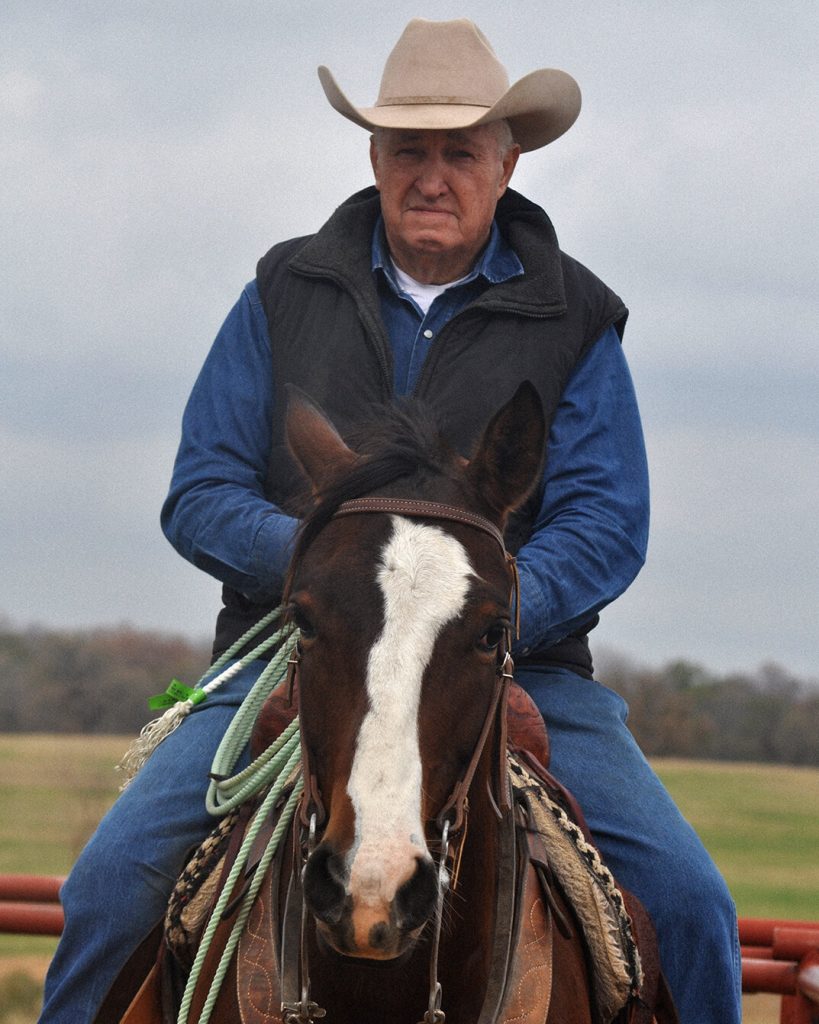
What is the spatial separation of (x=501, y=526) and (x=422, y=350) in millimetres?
1178

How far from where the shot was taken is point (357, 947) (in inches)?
94.7

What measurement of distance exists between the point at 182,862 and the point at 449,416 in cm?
134

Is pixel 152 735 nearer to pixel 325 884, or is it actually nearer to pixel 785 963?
pixel 325 884

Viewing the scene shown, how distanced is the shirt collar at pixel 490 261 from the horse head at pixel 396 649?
1.25m

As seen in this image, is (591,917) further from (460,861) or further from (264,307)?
(264,307)

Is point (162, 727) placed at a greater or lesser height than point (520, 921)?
greater

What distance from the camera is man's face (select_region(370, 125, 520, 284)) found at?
161 inches

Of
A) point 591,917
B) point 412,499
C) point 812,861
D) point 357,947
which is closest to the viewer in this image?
point 357,947

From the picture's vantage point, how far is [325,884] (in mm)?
2432

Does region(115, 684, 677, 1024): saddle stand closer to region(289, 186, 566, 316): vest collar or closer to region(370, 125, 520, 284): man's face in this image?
region(289, 186, 566, 316): vest collar

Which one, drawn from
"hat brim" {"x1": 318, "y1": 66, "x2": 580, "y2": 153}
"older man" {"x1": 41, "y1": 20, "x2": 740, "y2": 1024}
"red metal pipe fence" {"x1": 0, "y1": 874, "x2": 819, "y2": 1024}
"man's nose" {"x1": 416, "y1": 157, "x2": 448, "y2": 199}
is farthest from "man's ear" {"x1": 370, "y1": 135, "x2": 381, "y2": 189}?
"red metal pipe fence" {"x1": 0, "y1": 874, "x2": 819, "y2": 1024}

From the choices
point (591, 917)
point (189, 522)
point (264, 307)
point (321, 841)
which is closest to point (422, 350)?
point (264, 307)

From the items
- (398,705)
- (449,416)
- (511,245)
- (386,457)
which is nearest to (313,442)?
(386,457)

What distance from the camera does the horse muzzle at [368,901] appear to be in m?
2.37
